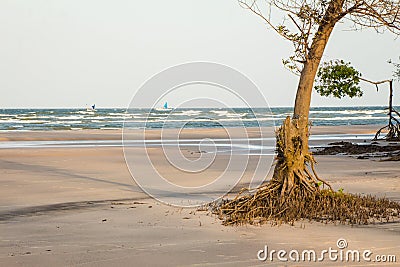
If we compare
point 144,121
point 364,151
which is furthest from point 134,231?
point 144,121

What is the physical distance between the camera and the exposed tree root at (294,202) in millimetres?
10070

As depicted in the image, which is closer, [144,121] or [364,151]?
[364,151]

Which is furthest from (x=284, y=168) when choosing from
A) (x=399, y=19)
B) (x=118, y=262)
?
(x=118, y=262)

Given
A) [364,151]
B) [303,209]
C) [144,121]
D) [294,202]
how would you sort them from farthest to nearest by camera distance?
[144,121] → [364,151] → [294,202] → [303,209]

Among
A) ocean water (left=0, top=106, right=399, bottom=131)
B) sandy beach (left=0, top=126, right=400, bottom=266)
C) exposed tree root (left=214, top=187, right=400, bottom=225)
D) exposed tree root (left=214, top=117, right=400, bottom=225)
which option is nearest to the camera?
sandy beach (left=0, top=126, right=400, bottom=266)

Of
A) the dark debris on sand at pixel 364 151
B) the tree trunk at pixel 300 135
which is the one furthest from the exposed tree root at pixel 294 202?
the dark debris on sand at pixel 364 151

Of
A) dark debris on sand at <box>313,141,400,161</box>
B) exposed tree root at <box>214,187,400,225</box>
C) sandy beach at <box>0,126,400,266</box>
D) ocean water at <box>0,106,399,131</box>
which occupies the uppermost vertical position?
ocean water at <box>0,106,399,131</box>

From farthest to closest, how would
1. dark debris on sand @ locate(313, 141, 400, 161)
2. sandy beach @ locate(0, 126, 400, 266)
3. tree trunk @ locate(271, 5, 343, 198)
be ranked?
dark debris on sand @ locate(313, 141, 400, 161)
tree trunk @ locate(271, 5, 343, 198)
sandy beach @ locate(0, 126, 400, 266)

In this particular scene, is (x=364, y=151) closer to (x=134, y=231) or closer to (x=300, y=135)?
(x=300, y=135)

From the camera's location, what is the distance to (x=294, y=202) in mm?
10430

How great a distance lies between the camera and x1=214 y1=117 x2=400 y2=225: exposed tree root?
10070 mm

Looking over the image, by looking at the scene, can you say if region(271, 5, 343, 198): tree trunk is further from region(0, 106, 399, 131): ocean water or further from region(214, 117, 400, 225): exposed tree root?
region(0, 106, 399, 131): ocean water

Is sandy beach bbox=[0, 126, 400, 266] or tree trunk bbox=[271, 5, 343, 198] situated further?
tree trunk bbox=[271, 5, 343, 198]

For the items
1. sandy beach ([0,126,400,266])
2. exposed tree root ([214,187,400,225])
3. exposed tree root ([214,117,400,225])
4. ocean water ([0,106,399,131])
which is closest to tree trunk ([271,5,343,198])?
exposed tree root ([214,117,400,225])
